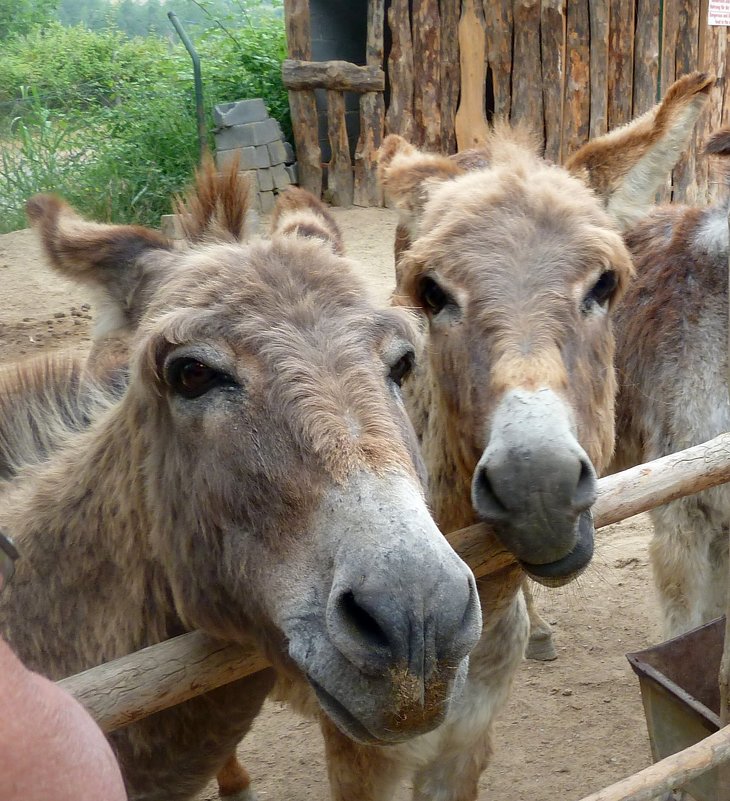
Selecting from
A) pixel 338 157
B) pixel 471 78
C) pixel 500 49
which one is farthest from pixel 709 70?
pixel 338 157

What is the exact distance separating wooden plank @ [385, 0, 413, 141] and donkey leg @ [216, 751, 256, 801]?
827 centimetres

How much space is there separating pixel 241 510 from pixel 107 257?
0.82 meters

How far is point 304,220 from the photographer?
2.51 m

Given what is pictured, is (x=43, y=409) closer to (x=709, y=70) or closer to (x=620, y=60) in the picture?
(x=620, y=60)

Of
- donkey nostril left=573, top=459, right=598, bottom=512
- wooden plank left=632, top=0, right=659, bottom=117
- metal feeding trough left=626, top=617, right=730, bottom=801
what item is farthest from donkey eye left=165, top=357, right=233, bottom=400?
wooden plank left=632, top=0, right=659, bottom=117

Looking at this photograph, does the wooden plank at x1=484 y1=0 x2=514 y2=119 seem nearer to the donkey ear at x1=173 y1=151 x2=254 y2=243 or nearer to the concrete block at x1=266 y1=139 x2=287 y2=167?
the concrete block at x1=266 y1=139 x2=287 y2=167

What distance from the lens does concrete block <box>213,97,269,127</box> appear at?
10883mm

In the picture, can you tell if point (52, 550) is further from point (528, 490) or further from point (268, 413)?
point (528, 490)

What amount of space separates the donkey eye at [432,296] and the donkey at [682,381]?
165 cm

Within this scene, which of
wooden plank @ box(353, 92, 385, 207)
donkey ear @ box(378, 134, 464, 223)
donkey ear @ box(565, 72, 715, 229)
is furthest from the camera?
wooden plank @ box(353, 92, 385, 207)

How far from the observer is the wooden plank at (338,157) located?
1084cm

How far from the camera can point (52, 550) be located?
2182 millimetres

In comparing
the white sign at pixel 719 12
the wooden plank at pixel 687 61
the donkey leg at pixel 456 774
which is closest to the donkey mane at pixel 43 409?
the donkey leg at pixel 456 774

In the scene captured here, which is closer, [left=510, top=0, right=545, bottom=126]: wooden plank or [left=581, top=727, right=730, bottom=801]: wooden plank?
[left=581, top=727, right=730, bottom=801]: wooden plank
